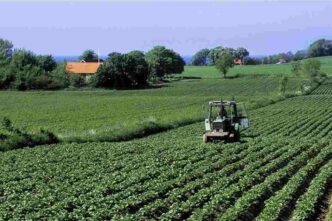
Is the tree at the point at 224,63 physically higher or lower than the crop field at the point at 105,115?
higher

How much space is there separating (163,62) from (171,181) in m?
118

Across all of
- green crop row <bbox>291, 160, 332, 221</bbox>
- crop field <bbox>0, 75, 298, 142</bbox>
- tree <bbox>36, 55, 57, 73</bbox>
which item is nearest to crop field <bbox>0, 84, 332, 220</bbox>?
green crop row <bbox>291, 160, 332, 221</bbox>

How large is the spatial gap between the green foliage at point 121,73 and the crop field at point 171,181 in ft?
243

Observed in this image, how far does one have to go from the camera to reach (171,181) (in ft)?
58.6

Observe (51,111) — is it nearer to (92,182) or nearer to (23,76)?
(92,182)

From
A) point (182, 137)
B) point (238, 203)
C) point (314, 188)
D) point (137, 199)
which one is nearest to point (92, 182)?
point (137, 199)

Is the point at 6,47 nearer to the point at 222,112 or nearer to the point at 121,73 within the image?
the point at 121,73

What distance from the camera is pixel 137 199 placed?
15.4m

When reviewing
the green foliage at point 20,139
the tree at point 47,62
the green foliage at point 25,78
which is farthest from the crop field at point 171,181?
the tree at point 47,62

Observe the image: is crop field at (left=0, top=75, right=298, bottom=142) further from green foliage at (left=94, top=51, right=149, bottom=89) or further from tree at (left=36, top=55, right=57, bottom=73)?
tree at (left=36, top=55, right=57, bottom=73)

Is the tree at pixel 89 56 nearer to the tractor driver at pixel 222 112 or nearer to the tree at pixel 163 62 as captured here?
the tree at pixel 163 62

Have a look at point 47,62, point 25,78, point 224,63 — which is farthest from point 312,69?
point 25,78

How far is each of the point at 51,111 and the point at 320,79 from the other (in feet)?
238

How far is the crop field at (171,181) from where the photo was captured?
569 inches
